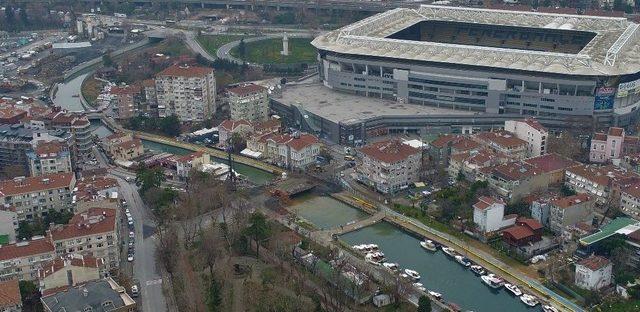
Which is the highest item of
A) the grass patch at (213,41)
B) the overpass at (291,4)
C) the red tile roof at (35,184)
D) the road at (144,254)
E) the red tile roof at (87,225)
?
the overpass at (291,4)

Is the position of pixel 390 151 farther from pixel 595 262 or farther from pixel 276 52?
pixel 276 52

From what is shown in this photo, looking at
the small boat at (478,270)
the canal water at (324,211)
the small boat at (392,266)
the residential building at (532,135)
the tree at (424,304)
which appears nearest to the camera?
the tree at (424,304)

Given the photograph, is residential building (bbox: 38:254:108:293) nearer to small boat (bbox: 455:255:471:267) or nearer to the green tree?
the green tree

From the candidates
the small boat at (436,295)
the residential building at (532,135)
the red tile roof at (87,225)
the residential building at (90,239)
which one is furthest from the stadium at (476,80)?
the residential building at (90,239)

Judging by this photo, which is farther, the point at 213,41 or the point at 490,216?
the point at 213,41

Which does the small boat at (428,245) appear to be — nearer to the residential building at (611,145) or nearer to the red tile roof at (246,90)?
the residential building at (611,145)

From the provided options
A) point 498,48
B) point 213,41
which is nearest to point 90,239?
point 498,48

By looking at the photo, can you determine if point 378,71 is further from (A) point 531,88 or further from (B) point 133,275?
(B) point 133,275
